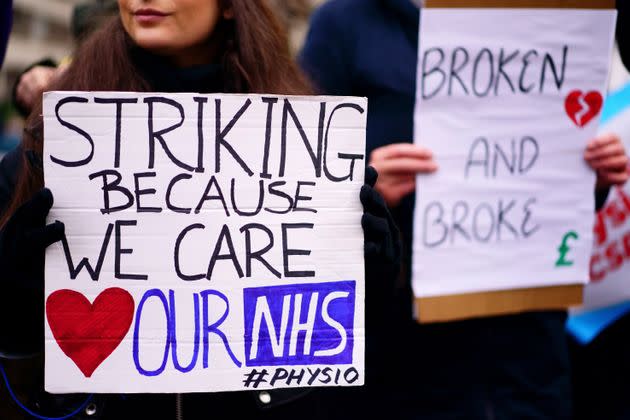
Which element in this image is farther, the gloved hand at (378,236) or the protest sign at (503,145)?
the protest sign at (503,145)

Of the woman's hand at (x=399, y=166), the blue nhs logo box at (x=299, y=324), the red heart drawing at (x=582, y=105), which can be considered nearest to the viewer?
the blue nhs logo box at (x=299, y=324)

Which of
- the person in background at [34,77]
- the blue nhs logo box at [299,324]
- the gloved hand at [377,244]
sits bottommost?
the blue nhs logo box at [299,324]

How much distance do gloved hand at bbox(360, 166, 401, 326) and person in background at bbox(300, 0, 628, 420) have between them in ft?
1.44

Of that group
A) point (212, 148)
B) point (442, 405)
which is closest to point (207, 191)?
point (212, 148)

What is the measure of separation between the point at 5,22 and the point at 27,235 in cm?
82

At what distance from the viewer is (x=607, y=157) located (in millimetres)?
2707

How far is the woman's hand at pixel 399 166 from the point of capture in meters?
2.54

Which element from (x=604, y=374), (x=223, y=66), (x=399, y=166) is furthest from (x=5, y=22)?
(x=604, y=374)

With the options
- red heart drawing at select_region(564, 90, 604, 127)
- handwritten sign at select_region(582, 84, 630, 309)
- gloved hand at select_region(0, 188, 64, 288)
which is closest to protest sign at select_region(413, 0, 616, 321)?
red heart drawing at select_region(564, 90, 604, 127)

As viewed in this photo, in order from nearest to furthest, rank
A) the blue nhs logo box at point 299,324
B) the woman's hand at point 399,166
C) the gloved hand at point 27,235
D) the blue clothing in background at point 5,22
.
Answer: the gloved hand at point 27,235 → the blue nhs logo box at point 299,324 → the blue clothing in background at point 5,22 → the woman's hand at point 399,166

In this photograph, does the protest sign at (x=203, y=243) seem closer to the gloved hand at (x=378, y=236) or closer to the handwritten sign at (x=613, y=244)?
the gloved hand at (x=378, y=236)

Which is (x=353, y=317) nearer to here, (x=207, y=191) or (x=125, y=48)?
(x=207, y=191)

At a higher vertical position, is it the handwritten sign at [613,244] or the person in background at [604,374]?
the handwritten sign at [613,244]

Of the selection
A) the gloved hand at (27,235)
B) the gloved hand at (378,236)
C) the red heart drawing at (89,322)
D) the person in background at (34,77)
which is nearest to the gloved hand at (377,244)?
the gloved hand at (378,236)
